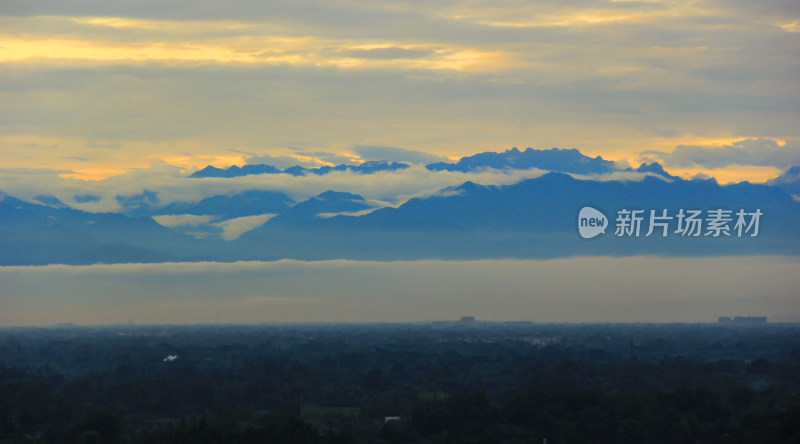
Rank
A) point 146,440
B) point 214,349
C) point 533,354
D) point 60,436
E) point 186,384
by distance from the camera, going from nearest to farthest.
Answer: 1. point 146,440
2. point 60,436
3. point 186,384
4. point 533,354
5. point 214,349

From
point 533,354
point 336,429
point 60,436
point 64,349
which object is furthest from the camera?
point 64,349

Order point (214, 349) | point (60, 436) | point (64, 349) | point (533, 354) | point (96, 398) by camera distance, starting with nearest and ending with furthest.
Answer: point (60, 436) → point (96, 398) → point (533, 354) → point (214, 349) → point (64, 349)

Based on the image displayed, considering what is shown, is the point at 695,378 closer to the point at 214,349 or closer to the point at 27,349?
the point at 214,349

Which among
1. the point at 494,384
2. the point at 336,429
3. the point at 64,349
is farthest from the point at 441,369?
the point at 64,349

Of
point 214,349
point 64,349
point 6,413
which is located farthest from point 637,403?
point 64,349

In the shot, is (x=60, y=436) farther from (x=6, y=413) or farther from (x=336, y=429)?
(x=336, y=429)

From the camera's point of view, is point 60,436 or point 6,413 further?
point 6,413
